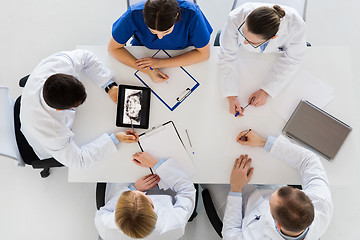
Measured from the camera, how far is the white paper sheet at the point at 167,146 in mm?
1473

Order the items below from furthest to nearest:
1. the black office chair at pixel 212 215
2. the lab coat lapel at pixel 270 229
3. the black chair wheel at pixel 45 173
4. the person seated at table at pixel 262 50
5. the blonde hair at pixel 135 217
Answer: the black chair wheel at pixel 45 173, the black office chair at pixel 212 215, the person seated at table at pixel 262 50, the lab coat lapel at pixel 270 229, the blonde hair at pixel 135 217

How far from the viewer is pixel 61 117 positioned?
1380 millimetres

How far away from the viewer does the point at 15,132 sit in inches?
65.1

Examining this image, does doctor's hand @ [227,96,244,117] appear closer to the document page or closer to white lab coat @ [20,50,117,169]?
the document page

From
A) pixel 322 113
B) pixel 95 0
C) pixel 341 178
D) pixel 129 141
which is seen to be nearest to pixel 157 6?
pixel 129 141

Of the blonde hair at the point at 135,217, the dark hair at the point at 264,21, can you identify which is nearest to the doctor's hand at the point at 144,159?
the blonde hair at the point at 135,217

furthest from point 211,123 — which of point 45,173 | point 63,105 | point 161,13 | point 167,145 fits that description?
point 45,173

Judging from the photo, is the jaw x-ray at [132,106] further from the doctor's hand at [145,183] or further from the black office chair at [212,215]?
the black office chair at [212,215]

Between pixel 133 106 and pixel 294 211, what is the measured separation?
886mm

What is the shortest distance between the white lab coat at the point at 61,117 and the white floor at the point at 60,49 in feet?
2.75

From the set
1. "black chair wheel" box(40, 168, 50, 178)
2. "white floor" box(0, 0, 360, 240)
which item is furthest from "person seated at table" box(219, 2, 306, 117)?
"black chair wheel" box(40, 168, 50, 178)

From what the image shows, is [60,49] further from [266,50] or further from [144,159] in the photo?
[266,50]

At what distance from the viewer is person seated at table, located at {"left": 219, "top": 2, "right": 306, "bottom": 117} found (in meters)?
1.43

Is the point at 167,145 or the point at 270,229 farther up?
the point at 167,145
